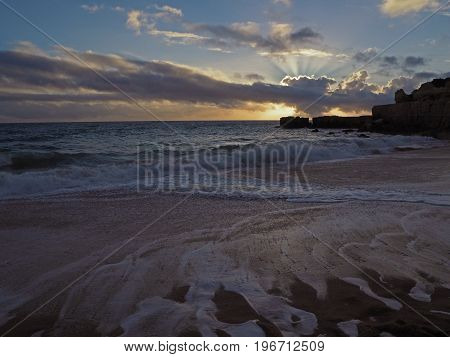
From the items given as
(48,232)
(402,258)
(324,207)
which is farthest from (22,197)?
(402,258)

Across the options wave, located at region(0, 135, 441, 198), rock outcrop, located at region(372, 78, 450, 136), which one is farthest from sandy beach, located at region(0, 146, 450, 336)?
rock outcrop, located at region(372, 78, 450, 136)

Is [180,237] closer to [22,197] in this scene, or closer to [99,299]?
[99,299]

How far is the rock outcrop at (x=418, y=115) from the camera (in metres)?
29.0

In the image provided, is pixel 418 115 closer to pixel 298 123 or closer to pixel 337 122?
pixel 337 122

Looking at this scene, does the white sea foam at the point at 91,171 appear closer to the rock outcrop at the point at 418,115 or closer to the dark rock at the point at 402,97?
the rock outcrop at the point at 418,115

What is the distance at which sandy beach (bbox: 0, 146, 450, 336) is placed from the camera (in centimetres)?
262

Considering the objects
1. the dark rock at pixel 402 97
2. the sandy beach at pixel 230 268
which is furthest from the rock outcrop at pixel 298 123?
the sandy beach at pixel 230 268

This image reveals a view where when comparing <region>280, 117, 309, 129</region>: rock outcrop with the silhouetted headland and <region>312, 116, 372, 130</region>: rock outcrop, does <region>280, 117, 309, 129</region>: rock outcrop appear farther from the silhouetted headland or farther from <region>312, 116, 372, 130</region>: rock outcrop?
the silhouetted headland

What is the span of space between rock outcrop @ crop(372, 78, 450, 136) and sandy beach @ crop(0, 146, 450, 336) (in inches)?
1034

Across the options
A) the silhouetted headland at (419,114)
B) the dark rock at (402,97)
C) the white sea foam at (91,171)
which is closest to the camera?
the white sea foam at (91,171)

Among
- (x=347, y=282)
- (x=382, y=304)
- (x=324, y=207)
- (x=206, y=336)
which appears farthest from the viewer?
(x=324, y=207)

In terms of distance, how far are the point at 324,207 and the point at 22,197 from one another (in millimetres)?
5885

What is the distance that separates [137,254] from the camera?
13.2 feet

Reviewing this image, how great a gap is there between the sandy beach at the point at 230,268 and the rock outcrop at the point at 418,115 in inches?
1034
